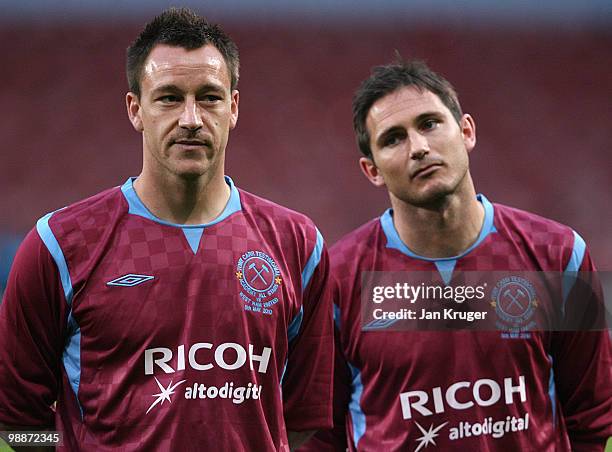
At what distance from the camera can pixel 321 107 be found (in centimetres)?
1024

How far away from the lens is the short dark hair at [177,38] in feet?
7.83

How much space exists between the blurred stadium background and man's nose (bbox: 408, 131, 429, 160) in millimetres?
6277

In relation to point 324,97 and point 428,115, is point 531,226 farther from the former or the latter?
point 324,97

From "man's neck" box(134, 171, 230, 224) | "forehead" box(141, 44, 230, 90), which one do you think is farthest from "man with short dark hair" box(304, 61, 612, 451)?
"forehead" box(141, 44, 230, 90)

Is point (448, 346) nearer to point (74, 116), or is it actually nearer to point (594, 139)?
point (74, 116)

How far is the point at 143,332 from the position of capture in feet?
7.39

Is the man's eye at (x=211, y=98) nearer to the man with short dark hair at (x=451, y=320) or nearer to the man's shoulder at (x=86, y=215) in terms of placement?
the man's shoulder at (x=86, y=215)

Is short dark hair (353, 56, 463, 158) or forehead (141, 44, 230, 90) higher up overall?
short dark hair (353, 56, 463, 158)

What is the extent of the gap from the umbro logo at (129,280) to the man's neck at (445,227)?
104 cm

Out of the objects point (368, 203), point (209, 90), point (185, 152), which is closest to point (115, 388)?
point (185, 152)

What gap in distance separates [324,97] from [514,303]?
24.9 feet

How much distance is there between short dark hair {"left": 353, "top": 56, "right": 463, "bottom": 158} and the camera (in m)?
3.05

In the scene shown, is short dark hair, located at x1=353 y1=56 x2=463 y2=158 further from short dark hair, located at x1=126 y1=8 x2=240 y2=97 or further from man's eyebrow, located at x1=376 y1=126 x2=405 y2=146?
short dark hair, located at x1=126 y1=8 x2=240 y2=97

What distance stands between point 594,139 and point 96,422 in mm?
9491
